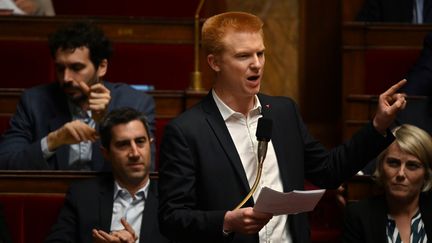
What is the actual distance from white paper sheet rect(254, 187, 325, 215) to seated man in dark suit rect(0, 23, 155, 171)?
0.60 meters

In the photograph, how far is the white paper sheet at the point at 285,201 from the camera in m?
0.93

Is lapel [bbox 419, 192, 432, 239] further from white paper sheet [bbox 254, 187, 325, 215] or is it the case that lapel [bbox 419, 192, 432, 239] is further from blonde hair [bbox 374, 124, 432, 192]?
white paper sheet [bbox 254, 187, 325, 215]

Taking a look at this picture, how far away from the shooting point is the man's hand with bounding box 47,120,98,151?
1.50 metres

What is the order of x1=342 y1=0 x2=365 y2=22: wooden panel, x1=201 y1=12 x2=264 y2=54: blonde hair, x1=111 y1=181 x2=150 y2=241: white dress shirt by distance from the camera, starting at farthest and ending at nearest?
x1=342 y1=0 x2=365 y2=22: wooden panel
x1=111 y1=181 x2=150 y2=241: white dress shirt
x1=201 y1=12 x2=264 y2=54: blonde hair

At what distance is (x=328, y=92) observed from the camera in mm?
2359

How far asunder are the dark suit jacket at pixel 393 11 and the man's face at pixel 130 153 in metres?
0.85

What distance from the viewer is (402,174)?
4.50 feet

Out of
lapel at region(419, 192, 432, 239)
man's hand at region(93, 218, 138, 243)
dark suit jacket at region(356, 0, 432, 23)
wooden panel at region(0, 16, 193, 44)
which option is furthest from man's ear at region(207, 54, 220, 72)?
dark suit jacket at region(356, 0, 432, 23)

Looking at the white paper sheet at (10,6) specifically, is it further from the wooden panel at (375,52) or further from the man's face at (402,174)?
the man's face at (402,174)

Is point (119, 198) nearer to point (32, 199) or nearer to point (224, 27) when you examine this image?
point (32, 199)

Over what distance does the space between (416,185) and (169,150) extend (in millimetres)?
487

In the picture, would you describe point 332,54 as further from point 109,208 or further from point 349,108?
point 109,208

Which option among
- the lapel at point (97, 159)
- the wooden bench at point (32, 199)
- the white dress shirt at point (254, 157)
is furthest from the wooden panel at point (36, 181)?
the white dress shirt at point (254, 157)

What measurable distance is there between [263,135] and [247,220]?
0.30 feet
